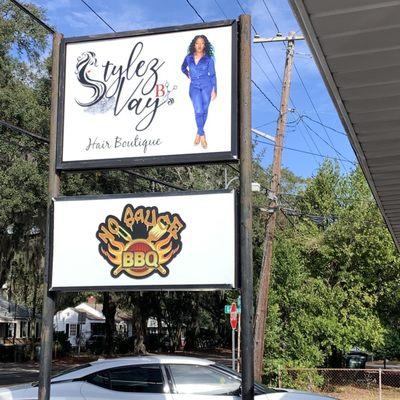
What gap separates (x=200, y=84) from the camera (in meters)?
5.82

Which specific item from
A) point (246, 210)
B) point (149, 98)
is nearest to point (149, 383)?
point (246, 210)

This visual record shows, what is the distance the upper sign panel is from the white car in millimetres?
3466

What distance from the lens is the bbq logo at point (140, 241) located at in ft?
18.6

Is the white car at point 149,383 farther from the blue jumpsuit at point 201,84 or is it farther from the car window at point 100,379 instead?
the blue jumpsuit at point 201,84

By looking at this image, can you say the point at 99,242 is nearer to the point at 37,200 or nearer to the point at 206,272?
the point at 206,272

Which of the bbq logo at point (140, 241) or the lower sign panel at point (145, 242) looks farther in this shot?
the bbq logo at point (140, 241)

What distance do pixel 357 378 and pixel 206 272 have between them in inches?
725

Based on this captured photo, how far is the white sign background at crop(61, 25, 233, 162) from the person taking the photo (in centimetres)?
573

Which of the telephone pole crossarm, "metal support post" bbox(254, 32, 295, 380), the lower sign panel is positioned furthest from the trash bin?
the lower sign panel

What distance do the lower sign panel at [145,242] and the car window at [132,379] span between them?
2727 mm

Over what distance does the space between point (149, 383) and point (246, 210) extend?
369 centimetres

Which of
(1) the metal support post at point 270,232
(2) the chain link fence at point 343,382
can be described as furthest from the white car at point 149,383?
(2) the chain link fence at point 343,382

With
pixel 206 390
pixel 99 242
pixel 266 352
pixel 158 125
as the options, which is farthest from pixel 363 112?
pixel 266 352

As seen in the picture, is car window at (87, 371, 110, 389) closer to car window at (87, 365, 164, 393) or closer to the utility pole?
car window at (87, 365, 164, 393)
